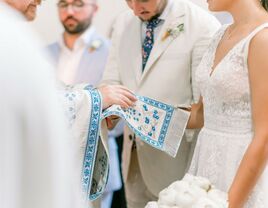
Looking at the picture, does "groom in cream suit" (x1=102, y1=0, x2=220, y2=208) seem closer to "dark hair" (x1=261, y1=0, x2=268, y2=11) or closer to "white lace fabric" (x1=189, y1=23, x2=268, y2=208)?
"white lace fabric" (x1=189, y1=23, x2=268, y2=208)

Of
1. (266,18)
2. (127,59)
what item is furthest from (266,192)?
(127,59)

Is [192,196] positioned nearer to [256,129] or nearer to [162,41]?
[256,129]

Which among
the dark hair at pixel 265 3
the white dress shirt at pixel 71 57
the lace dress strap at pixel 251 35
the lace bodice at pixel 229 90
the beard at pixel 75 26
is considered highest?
the dark hair at pixel 265 3

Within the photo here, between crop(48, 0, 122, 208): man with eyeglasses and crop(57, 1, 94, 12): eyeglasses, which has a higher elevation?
crop(57, 1, 94, 12): eyeglasses

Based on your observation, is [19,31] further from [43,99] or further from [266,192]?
[266,192]

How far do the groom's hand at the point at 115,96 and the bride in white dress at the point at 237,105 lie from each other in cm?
23

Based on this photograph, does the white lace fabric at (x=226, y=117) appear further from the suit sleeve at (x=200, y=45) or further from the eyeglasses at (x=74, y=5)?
the eyeglasses at (x=74, y=5)

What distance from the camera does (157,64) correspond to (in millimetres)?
2105

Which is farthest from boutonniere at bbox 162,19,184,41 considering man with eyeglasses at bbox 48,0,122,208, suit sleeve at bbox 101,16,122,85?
man with eyeglasses at bbox 48,0,122,208

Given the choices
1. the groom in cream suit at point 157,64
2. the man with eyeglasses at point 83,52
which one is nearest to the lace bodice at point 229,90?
the groom in cream suit at point 157,64

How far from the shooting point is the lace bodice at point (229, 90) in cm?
150

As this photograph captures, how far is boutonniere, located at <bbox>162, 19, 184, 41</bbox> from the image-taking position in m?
2.08

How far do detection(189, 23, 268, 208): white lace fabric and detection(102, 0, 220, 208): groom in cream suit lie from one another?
32 centimetres

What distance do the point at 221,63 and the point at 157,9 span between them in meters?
0.62
